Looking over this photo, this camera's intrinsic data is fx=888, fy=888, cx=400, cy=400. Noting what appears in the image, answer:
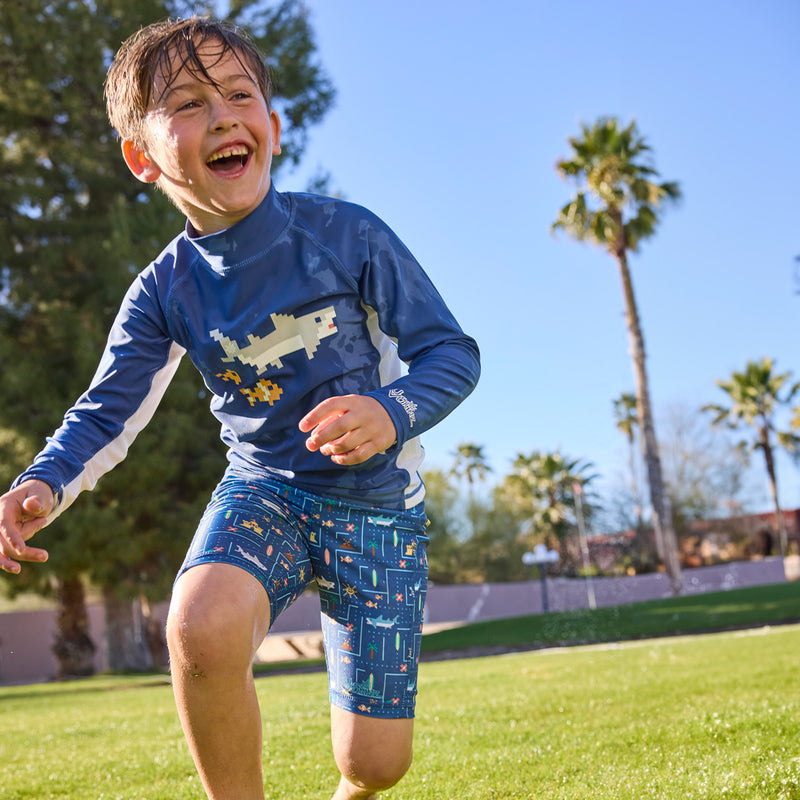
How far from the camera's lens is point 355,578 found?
2262 millimetres

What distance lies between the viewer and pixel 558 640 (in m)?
17.9

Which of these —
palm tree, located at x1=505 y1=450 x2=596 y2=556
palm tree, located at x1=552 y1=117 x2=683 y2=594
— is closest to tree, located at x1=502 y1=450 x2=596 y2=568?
palm tree, located at x1=505 y1=450 x2=596 y2=556

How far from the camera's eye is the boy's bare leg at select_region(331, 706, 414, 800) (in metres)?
2.28

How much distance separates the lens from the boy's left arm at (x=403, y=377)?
1.71m

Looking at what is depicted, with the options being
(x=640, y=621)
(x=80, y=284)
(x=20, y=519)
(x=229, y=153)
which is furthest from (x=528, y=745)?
(x=80, y=284)

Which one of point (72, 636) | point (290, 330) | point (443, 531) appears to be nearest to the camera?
point (290, 330)

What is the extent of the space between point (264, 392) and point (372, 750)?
0.97m

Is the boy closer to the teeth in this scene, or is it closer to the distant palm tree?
the teeth

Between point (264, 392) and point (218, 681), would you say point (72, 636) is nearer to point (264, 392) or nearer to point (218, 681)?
point (264, 392)

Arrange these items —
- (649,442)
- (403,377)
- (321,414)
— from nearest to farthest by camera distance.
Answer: (321,414) < (403,377) < (649,442)

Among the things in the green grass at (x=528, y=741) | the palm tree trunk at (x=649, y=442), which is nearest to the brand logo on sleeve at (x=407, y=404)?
the green grass at (x=528, y=741)

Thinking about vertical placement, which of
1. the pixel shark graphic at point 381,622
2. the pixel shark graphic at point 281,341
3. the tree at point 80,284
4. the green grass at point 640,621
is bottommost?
the green grass at point 640,621

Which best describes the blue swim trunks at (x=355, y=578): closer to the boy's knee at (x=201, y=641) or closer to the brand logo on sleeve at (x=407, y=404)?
the boy's knee at (x=201, y=641)

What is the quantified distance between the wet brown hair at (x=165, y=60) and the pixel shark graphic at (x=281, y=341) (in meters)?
0.62
